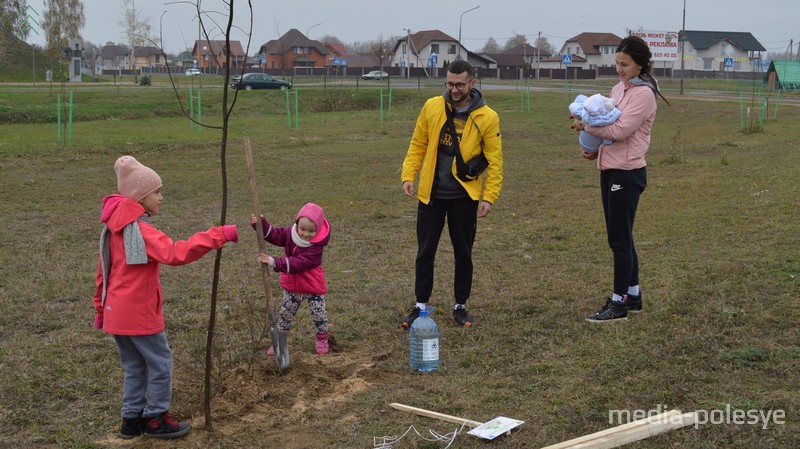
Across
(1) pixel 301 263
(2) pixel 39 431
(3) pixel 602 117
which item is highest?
(3) pixel 602 117

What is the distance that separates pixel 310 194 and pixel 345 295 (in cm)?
644

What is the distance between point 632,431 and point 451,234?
2486mm

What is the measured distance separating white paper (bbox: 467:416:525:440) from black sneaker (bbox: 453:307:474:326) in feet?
6.03

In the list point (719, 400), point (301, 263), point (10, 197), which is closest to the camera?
point (719, 400)

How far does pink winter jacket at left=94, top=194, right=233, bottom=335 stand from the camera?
13.3 ft

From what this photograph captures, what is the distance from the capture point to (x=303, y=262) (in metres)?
5.15

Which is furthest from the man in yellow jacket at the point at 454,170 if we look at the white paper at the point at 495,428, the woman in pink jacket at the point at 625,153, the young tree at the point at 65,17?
the young tree at the point at 65,17

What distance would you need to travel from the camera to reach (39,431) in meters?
4.41

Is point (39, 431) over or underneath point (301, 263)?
underneath

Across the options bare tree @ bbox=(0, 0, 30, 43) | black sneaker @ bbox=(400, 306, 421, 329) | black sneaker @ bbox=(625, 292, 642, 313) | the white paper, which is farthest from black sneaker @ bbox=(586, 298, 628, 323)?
bare tree @ bbox=(0, 0, 30, 43)

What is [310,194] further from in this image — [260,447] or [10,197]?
[260,447]

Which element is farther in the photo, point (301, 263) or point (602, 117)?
point (602, 117)

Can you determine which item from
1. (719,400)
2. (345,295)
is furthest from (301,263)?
(719,400)

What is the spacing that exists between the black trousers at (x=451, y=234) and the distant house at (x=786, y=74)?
2115 inches
